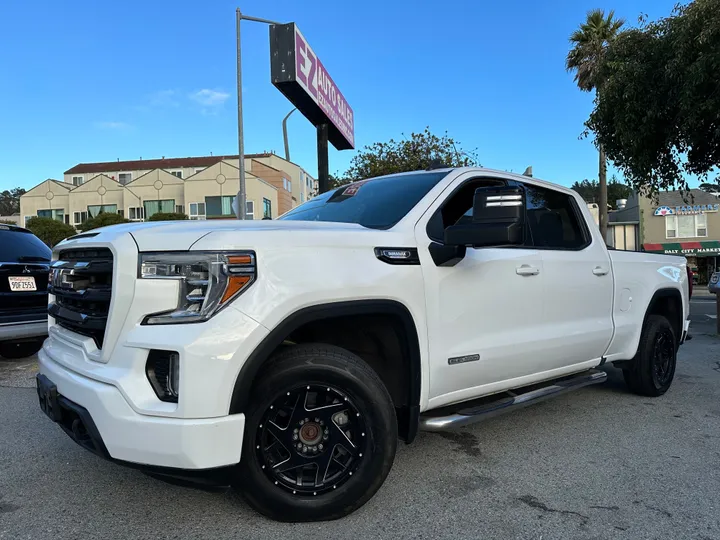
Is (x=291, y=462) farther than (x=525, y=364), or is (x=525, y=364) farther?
(x=525, y=364)

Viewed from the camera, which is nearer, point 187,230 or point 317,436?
point 187,230

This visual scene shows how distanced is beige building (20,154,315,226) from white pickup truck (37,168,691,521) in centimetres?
4377

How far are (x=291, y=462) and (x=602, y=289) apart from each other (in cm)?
290

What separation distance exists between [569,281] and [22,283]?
5589mm

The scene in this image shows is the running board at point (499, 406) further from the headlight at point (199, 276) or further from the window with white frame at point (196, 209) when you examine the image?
the window with white frame at point (196, 209)

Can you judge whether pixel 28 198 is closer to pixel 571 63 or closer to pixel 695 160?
pixel 571 63

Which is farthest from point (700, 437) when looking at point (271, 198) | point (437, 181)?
point (271, 198)

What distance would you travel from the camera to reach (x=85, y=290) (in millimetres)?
2660

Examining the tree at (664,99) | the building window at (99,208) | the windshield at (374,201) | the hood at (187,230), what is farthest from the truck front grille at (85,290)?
the building window at (99,208)

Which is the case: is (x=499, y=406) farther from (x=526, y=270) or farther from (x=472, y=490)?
(x=526, y=270)

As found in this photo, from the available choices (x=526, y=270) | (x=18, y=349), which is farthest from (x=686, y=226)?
(x=18, y=349)

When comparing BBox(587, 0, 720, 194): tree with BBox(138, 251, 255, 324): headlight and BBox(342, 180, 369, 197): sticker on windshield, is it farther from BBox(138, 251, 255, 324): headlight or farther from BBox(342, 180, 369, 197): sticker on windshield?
BBox(138, 251, 255, 324): headlight

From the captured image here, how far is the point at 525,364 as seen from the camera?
11.6ft

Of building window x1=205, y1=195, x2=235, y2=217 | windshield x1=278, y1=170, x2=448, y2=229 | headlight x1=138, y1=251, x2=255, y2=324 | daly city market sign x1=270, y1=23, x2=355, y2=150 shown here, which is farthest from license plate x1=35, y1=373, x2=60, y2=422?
building window x1=205, y1=195, x2=235, y2=217
